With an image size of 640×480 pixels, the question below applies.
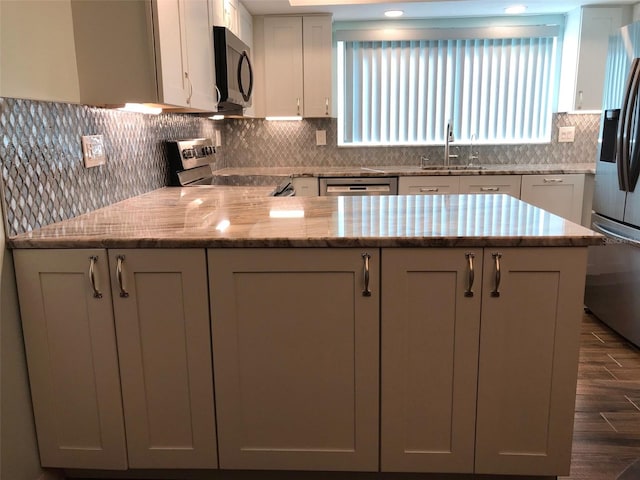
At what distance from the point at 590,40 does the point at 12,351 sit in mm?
4306

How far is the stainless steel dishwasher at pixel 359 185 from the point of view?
409cm

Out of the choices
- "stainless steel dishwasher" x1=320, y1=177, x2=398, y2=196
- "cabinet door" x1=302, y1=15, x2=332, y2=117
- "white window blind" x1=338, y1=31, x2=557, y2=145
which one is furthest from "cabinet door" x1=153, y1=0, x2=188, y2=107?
"white window blind" x1=338, y1=31, x2=557, y2=145

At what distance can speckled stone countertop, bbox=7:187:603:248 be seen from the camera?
1590 mm

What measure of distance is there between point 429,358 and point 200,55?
1848 mm

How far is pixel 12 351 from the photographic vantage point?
5.51 feet

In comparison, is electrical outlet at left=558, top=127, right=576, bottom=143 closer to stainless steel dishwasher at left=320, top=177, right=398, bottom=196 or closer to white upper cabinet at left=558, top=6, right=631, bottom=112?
white upper cabinet at left=558, top=6, right=631, bottom=112

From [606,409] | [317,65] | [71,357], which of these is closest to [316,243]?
[71,357]

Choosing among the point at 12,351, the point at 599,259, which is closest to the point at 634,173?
the point at 599,259

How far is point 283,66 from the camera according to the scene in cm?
423

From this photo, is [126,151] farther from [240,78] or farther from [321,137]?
[321,137]

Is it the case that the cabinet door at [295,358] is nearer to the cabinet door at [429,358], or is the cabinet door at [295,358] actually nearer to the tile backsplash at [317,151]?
the cabinet door at [429,358]

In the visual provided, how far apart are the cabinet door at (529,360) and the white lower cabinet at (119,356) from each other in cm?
91

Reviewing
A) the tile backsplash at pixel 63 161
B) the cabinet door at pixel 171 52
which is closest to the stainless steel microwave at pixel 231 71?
the tile backsplash at pixel 63 161

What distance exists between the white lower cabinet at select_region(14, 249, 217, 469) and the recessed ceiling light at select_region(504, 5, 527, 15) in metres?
3.51
